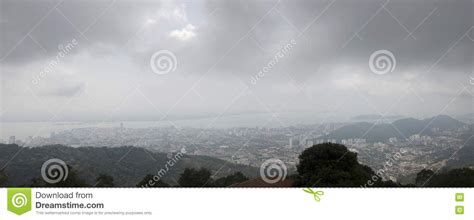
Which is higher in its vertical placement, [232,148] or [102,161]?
[102,161]

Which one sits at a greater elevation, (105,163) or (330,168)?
(105,163)
